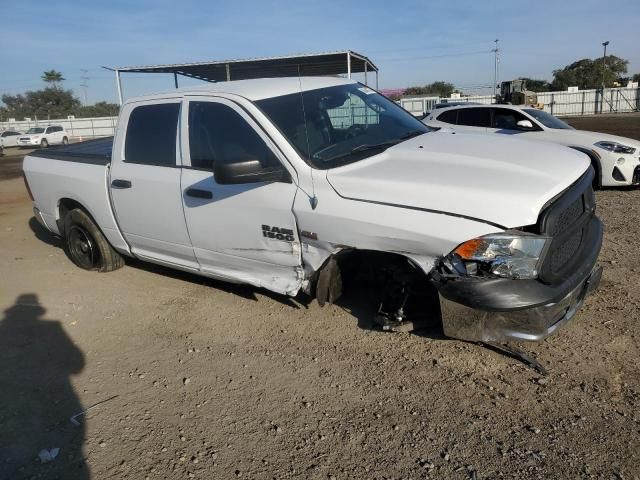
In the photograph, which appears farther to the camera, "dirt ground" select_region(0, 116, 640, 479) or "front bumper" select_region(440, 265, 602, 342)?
"front bumper" select_region(440, 265, 602, 342)

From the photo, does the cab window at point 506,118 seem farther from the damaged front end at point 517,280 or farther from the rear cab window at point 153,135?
the rear cab window at point 153,135

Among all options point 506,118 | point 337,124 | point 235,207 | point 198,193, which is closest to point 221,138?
point 198,193

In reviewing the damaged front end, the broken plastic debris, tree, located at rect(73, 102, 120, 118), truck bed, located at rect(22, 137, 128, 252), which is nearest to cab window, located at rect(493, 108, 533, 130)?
the damaged front end

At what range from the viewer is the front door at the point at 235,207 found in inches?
143

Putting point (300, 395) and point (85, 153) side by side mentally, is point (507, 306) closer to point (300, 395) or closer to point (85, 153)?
point (300, 395)

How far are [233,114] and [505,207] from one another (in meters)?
2.11

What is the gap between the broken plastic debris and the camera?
2715 millimetres

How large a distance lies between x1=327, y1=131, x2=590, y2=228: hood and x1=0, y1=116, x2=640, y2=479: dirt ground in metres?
1.09

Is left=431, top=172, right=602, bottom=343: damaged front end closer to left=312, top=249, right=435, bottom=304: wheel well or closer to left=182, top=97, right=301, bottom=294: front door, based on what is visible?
left=312, top=249, right=435, bottom=304: wheel well

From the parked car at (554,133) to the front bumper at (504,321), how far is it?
6.08 metres

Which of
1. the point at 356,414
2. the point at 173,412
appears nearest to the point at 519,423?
the point at 356,414

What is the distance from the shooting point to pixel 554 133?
8906mm

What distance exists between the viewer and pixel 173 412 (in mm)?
3092

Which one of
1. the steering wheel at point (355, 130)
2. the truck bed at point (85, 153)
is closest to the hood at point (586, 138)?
the steering wheel at point (355, 130)
